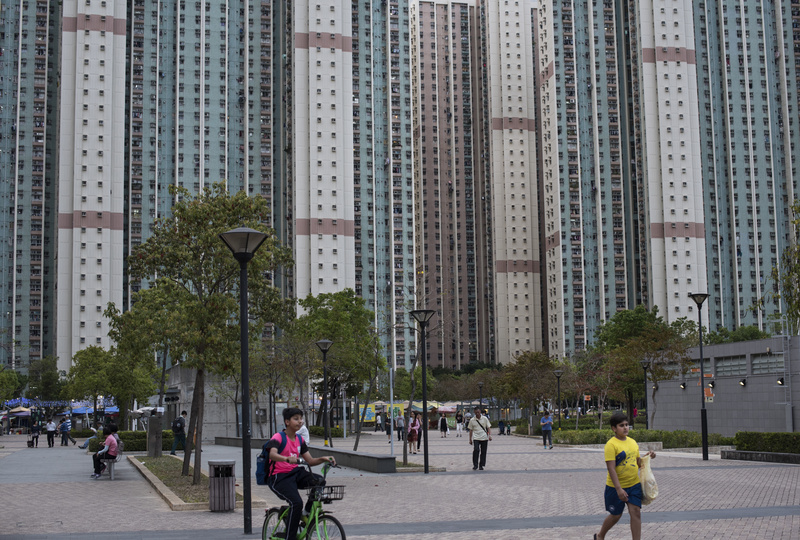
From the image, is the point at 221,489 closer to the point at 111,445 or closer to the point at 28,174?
the point at 111,445

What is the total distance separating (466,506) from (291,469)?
697cm

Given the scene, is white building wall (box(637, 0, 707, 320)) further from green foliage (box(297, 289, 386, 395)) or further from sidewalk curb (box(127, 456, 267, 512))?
sidewalk curb (box(127, 456, 267, 512))

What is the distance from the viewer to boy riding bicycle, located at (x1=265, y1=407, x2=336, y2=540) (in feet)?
32.3

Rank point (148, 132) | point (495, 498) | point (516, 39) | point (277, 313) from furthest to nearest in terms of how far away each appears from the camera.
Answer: point (516, 39)
point (148, 132)
point (277, 313)
point (495, 498)

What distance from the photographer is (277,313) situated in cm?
2398

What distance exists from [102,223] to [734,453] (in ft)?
287

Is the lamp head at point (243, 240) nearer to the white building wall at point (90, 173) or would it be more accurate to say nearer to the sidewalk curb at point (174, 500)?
the sidewalk curb at point (174, 500)

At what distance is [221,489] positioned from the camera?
51.9ft

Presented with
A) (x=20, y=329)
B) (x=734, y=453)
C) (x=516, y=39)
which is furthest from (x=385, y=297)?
(x=734, y=453)

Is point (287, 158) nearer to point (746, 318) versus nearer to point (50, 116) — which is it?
point (50, 116)

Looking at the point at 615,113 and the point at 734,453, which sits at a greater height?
the point at 615,113

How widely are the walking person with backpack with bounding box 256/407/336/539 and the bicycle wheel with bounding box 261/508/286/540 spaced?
0.25m

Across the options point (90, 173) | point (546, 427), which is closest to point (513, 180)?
point (90, 173)

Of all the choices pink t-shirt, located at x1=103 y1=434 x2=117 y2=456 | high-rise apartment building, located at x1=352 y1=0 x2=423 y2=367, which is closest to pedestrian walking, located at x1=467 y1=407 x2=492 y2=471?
pink t-shirt, located at x1=103 y1=434 x2=117 y2=456
